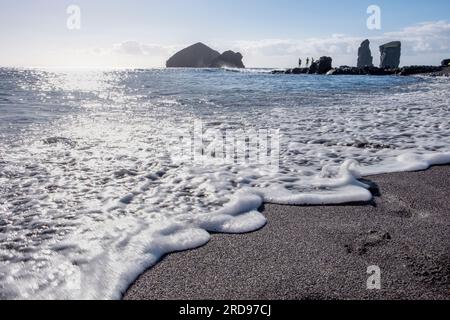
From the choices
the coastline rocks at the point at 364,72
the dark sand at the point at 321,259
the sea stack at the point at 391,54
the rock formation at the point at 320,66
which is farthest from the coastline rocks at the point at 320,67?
the dark sand at the point at 321,259

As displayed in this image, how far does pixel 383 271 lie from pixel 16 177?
477 centimetres

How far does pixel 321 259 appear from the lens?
9.39 feet

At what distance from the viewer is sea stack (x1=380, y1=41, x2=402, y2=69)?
468ft

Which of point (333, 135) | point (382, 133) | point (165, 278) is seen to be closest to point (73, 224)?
point (165, 278)

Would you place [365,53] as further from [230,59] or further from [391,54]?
[230,59]

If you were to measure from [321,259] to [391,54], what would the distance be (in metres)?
162

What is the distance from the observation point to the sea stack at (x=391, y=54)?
143 metres

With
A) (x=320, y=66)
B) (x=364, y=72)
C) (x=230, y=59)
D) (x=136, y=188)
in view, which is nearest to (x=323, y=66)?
(x=320, y=66)

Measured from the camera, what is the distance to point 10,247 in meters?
3.10

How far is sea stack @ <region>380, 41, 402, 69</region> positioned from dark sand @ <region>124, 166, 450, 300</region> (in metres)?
158

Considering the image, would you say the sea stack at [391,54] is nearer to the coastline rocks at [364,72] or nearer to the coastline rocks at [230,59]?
the coastline rocks at [230,59]

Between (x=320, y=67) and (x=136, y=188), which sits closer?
(x=136, y=188)

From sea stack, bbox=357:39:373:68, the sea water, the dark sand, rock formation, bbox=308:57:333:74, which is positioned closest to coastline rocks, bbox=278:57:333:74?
rock formation, bbox=308:57:333:74

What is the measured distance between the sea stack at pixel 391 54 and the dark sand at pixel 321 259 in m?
158
